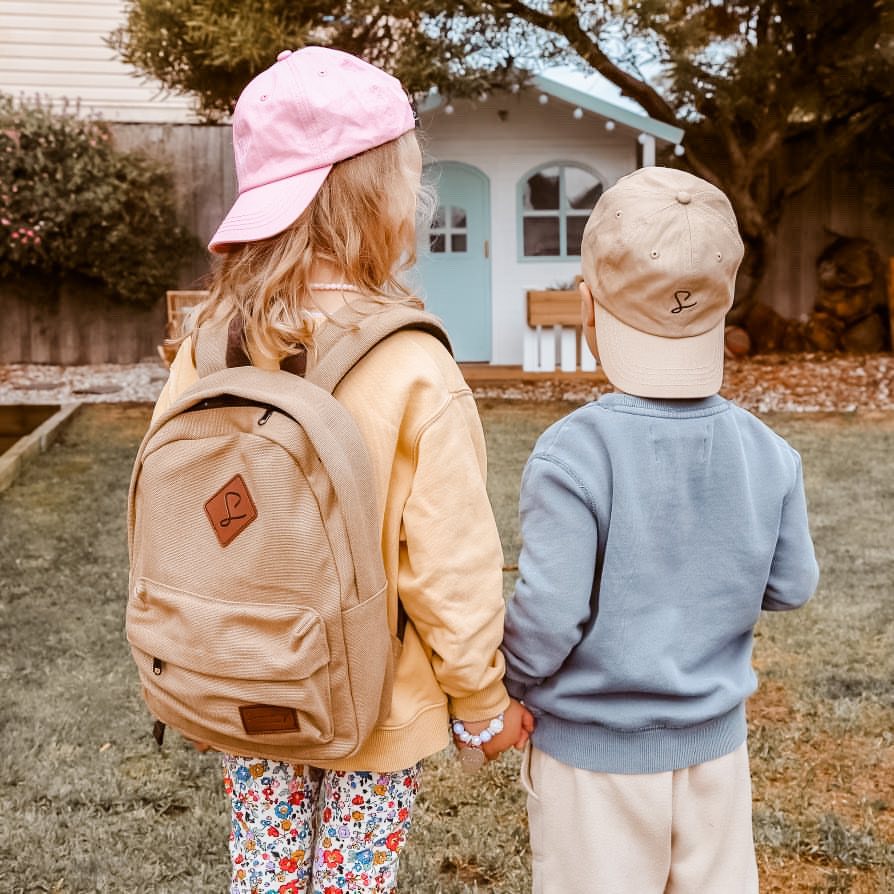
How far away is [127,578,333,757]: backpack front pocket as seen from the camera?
4.69ft

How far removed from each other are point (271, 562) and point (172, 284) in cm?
1095

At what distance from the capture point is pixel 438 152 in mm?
11383

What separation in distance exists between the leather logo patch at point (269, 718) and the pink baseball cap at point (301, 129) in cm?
63

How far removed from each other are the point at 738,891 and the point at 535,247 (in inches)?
396

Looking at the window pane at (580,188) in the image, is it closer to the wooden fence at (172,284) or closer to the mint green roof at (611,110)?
the mint green roof at (611,110)

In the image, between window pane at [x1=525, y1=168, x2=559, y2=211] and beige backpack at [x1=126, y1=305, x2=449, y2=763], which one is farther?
window pane at [x1=525, y1=168, x2=559, y2=211]

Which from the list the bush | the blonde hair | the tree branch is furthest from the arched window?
the blonde hair

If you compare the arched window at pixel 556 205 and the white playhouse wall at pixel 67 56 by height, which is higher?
the white playhouse wall at pixel 67 56

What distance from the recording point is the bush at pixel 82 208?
36.0 ft

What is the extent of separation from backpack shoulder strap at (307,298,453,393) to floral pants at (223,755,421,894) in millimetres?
578

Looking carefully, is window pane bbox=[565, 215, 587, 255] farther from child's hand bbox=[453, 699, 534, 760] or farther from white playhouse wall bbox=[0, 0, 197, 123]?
child's hand bbox=[453, 699, 534, 760]

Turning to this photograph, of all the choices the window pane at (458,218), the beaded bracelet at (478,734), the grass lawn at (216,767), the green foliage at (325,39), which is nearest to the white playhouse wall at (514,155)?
the window pane at (458,218)

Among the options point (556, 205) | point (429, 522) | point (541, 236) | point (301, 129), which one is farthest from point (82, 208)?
point (429, 522)

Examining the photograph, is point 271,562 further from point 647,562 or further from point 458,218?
point 458,218
